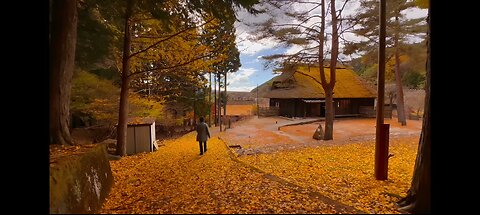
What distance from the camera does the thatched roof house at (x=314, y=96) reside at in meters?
31.0

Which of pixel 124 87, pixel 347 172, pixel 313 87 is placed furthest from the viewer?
pixel 313 87

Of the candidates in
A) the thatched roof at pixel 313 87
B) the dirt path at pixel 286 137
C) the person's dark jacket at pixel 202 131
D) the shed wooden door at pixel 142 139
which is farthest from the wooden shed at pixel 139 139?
the thatched roof at pixel 313 87

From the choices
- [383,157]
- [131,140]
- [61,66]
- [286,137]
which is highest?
[61,66]

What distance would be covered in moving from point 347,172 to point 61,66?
26.2 ft

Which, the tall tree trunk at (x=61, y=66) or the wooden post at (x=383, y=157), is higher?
the tall tree trunk at (x=61, y=66)

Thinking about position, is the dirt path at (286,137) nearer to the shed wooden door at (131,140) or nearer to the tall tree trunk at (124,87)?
the tall tree trunk at (124,87)

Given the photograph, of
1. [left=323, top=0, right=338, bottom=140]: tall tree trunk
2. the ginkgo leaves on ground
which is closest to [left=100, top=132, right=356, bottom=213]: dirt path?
the ginkgo leaves on ground

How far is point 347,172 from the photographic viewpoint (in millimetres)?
6949

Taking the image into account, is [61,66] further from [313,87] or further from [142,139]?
Result: [313,87]

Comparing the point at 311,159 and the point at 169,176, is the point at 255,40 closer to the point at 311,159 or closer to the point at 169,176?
the point at 311,159

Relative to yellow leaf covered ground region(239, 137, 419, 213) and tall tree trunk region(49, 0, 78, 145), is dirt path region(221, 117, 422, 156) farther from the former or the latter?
tall tree trunk region(49, 0, 78, 145)

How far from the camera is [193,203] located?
3.95m

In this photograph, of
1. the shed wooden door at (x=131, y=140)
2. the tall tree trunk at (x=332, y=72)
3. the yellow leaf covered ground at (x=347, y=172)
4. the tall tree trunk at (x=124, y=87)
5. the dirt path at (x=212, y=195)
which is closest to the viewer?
the dirt path at (x=212, y=195)

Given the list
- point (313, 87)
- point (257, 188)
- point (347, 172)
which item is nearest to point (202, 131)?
point (347, 172)
